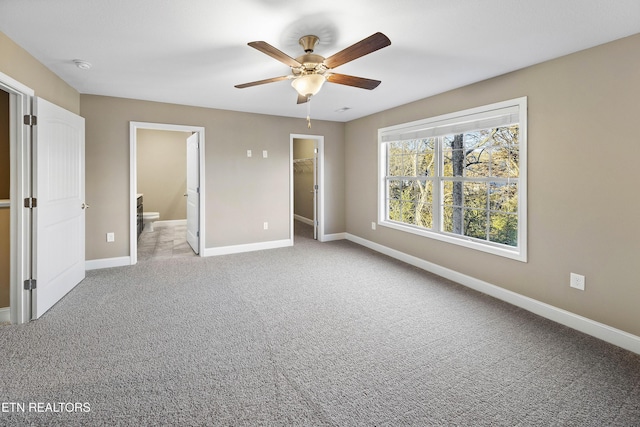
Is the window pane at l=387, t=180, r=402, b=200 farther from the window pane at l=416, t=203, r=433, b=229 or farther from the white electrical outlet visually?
the white electrical outlet

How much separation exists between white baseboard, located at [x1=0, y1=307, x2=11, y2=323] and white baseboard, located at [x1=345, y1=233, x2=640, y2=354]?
14.3 ft

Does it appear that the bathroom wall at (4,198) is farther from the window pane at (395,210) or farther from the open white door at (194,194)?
the window pane at (395,210)

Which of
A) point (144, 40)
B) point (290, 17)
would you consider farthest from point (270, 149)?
point (290, 17)

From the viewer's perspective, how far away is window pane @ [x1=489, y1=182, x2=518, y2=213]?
3293mm

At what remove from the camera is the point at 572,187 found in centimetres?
267

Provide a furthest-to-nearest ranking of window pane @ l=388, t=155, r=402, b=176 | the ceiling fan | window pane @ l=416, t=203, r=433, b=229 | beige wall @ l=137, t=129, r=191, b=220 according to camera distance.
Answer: beige wall @ l=137, t=129, r=191, b=220 < window pane @ l=388, t=155, r=402, b=176 < window pane @ l=416, t=203, r=433, b=229 < the ceiling fan

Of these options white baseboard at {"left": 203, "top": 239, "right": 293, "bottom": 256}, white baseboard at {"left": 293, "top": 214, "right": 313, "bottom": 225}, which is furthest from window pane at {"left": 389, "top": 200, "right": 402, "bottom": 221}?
white baseboard at {"left": 293, "top": 214, "right": 313, "bottom": 225}

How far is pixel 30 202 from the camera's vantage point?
2699 millimetres

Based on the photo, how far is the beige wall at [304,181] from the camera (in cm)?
766

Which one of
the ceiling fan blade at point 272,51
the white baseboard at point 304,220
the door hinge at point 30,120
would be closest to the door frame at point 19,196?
the door hinge at point 30,120

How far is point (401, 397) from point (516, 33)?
2614 mm

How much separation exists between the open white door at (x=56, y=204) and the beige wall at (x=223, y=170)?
1.93 feet

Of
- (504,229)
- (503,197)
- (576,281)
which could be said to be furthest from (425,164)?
(576,281)

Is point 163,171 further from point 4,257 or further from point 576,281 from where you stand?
point 576,281
